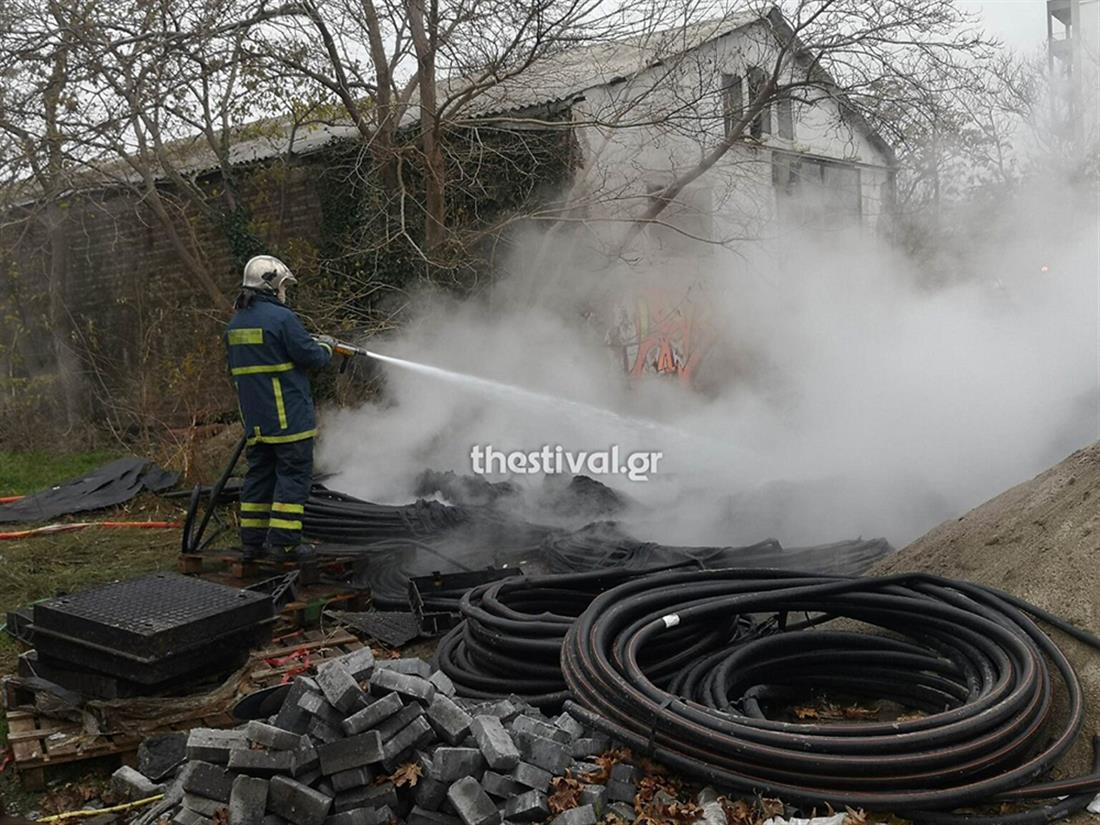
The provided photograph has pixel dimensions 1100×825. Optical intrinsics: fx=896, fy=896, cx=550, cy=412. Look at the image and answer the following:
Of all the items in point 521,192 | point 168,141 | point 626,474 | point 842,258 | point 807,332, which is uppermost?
point 168,141

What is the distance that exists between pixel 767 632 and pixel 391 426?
6171 mm

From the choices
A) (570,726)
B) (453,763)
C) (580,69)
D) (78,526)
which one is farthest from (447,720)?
(580,69)

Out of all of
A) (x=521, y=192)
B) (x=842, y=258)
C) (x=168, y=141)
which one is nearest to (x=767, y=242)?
(x=842, y=258)

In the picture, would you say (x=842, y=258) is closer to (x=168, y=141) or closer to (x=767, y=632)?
(x=168, y=141)

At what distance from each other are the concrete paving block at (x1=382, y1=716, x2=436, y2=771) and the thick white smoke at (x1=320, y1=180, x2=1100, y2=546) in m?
4.03

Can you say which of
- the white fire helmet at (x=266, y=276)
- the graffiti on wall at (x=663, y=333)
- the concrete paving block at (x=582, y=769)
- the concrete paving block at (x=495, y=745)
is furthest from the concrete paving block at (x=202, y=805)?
the graffiti on wall at (x=663, y=333)

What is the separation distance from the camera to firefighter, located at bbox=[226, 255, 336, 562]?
5309 millimetres

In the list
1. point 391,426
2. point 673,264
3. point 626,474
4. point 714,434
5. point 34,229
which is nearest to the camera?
point 626,474

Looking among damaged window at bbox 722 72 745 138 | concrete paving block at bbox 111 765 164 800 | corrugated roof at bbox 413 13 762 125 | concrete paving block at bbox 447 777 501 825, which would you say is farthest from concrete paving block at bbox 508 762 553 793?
damaged window at bbox 722 72 745 138

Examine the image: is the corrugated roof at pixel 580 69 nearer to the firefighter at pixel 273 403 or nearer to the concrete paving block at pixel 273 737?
the firefighter at pixel 273 403

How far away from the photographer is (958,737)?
2.69 meters

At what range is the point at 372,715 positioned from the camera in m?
2.74

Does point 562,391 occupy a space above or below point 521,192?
below

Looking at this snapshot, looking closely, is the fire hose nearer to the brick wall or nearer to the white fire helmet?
the white fire helmet
